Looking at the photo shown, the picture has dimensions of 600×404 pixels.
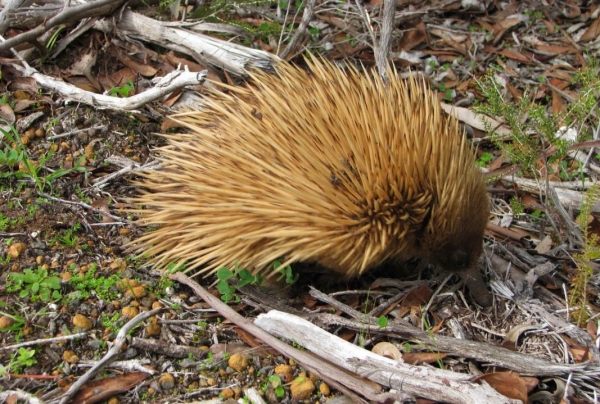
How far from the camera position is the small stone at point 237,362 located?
2.21m

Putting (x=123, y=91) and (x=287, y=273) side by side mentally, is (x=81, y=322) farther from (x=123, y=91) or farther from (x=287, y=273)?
(x=123, y=91)

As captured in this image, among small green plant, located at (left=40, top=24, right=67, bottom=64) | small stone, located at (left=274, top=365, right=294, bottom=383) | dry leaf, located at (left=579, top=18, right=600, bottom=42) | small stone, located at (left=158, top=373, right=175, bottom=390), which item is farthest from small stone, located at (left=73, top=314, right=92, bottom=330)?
dry leaf, located at (left=579, top=18, right=600, bottom=42)

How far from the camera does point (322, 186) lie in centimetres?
223

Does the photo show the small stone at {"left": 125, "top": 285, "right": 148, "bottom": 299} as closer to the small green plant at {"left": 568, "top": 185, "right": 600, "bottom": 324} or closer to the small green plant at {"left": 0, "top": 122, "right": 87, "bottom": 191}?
the small green plant at {"left": 0, "top": 122, "right": 87, "bottom": 191}

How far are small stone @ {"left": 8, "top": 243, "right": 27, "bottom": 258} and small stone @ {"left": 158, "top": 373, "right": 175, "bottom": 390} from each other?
817mm

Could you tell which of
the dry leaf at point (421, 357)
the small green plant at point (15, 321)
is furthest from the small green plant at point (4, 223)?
the dry leaf at point (421, 357)

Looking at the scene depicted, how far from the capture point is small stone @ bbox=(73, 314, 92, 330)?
2.24 m

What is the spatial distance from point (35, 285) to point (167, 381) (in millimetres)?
631

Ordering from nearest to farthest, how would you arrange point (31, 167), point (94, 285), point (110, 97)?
1. point (94, 285)
2. point (31, 167)
3. point (110, 97)

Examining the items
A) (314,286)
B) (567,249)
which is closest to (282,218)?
(314,286)

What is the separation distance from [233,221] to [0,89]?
5.57ft

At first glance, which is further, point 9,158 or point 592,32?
point 592,32

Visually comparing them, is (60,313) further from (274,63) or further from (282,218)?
(274,63)

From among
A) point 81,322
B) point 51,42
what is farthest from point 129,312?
point 51,42
